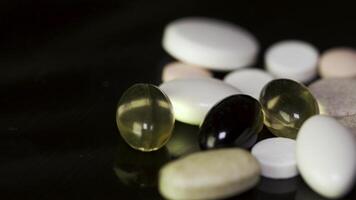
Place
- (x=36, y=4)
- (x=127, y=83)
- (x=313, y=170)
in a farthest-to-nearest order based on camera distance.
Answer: (x=36, y=4), (x=127, y=83), (x=313, y=170)

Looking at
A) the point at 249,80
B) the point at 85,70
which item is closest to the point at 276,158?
the point at 249,80

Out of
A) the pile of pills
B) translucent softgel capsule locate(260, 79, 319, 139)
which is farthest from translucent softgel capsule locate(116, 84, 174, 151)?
translucent softgel capsule locate(260, 79, 319, 139)

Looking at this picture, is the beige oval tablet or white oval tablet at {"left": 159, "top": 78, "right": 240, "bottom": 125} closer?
the beige oval tablet

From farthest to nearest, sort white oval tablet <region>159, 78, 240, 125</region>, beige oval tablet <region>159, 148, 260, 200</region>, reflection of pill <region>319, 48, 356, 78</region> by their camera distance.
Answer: reflection of pill <region>319, 48, 356, 78</region>, white oval tablet <region>159, 78, 240, 125</region>, beige oval tablet <region>159, 148, 260, 200</region>

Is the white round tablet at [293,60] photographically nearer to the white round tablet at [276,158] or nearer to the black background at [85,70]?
the black background at [85,70]

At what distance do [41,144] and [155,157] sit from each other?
12 centimetres

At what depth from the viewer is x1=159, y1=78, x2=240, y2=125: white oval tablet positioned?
0.68 m

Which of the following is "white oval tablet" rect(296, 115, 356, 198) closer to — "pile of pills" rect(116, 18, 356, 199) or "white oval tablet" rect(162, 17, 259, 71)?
"pile of pills" rect(116, 18, 356, 199)

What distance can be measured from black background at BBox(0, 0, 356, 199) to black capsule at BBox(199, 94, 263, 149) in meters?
0.06

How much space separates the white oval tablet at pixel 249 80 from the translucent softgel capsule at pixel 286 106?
0.19ft

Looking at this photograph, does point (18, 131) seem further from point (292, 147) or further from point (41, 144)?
point (292, 147)

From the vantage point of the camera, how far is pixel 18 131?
2.24 ft

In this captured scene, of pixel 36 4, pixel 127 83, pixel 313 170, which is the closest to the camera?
pixel 313 170

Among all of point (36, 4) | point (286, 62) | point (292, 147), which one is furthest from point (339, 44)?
point (36, 4)
